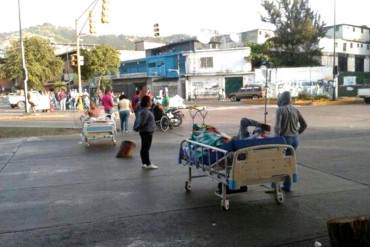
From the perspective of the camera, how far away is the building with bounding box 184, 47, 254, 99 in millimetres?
64062

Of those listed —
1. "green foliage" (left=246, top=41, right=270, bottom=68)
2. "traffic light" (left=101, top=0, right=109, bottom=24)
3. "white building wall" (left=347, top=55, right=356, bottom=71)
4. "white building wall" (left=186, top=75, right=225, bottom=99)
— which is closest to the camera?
"traffic light" (left=101, top=0, right=109, bottom=24)

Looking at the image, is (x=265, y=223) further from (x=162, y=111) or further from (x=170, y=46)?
(x=170, y=46)

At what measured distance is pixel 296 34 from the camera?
64.0 meters

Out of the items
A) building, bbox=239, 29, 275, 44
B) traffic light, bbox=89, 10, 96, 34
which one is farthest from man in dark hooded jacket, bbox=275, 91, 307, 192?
building, bbox=239, 29, 275, 44

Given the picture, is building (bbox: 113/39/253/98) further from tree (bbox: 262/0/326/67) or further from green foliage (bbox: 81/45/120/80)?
green foliage (bbox: 81/45/120/80)

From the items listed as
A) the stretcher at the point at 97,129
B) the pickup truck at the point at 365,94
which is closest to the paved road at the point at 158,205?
the stretcher at the point at 97,129

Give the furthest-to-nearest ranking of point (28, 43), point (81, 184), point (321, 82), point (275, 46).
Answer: point (275, 46), point (28, 43), point (321, 82), point (81, 184)

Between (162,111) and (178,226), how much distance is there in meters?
14.3

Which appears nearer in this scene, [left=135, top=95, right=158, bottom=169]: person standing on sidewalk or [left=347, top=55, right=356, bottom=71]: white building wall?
[left=135, top=95, right=158, bottom=169]: person standing on sidewalk

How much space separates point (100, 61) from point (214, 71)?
1702cm

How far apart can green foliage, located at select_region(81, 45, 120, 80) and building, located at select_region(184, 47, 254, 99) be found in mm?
13097

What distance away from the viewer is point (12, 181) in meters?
10.1

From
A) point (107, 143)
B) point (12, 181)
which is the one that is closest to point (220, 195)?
point (12, 181)

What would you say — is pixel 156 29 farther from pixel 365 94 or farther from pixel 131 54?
pixel 131 54
